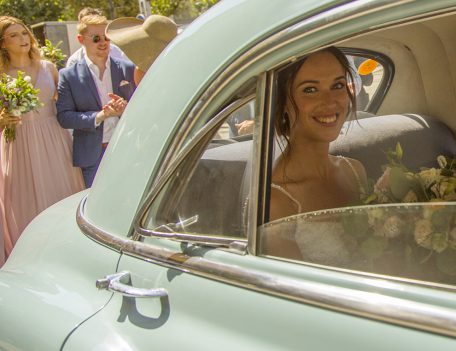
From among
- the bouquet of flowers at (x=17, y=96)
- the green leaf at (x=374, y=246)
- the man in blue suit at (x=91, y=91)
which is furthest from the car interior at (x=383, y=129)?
the bouquet of flowers at (x=17, y=96)

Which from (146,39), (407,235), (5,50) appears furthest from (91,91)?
(407,235)

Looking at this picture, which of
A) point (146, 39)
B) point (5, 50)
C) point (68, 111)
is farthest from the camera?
point (5, 50)

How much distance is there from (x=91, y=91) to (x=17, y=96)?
0.54m

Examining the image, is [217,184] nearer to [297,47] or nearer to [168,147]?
[168,147]

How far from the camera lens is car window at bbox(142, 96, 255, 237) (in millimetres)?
1517

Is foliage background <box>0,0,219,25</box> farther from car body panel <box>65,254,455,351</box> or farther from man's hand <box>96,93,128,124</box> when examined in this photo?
car body panel <box>65,254,455,351</box>

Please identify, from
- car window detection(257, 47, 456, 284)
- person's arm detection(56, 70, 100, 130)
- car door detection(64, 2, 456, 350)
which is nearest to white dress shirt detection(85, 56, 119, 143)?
person's arm detection(56, 70, 100, 130)

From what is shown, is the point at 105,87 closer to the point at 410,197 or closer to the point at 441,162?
the point at 441,162

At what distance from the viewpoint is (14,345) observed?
1705 mm

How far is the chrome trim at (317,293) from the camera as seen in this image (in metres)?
1.07

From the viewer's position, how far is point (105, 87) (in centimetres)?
472

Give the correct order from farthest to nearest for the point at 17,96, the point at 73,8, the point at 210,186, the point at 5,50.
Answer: the point at 73,8, the point at 5,50, the point at 17,96, the point at 210,186

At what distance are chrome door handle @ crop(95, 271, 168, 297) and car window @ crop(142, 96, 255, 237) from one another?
0.48 ft

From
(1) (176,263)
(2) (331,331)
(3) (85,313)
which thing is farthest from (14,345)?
(2) (331,331)
